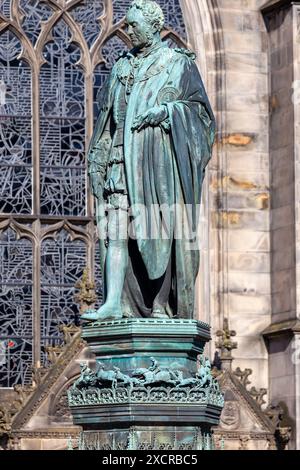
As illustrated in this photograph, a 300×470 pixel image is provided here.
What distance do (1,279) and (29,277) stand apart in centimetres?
33

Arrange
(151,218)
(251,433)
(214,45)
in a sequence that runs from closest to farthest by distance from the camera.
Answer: (151,218), (251,433), (214,45)

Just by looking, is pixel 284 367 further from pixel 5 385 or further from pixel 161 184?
pixel 161 184

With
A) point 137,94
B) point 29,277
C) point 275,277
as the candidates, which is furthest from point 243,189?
point 137,94

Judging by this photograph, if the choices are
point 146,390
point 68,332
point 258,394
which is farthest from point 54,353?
point 146,390

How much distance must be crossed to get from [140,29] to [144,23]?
0.04m

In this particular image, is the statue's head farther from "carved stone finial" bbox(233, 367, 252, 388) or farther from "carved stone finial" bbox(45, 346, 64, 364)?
"carved stone finial" bbox(233, 367, 252, 388)

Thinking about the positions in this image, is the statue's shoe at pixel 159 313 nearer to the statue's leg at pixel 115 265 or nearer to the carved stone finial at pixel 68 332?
the statue's leg at pixel 115 265

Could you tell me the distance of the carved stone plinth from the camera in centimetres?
902

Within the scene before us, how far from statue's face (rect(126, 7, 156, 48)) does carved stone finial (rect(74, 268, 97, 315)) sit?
1095cm

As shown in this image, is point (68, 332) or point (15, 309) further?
point (15, 309)

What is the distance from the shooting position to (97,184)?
948 centimetres

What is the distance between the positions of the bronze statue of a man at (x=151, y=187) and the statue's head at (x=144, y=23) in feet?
0.47

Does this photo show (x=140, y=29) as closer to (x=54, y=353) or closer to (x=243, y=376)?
(x=54, y=353)

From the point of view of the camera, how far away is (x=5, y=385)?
71.6 feet
